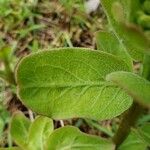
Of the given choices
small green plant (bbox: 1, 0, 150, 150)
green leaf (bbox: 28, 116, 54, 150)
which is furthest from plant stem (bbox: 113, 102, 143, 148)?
green leaf (bbox: 28, 116, 54, 150)

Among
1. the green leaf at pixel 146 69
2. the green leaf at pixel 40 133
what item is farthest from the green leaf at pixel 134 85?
the green leaf at pixel 40 133

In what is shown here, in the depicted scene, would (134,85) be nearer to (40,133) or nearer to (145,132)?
(145,132)

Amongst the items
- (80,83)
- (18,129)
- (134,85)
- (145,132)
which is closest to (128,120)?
(145,132)

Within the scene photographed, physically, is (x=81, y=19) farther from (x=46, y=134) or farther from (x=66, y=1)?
(x=46, y=134)

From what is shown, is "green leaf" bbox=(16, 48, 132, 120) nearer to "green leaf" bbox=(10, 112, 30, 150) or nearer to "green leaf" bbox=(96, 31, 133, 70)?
"green leaf" bbox=(96, 31, 133, 70)

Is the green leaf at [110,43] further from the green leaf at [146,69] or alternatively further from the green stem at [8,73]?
the green stem at [8,73]

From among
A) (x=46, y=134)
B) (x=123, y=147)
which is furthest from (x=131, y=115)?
(x=46, y=134)
